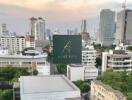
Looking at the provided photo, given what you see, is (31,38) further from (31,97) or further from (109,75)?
(31,97)

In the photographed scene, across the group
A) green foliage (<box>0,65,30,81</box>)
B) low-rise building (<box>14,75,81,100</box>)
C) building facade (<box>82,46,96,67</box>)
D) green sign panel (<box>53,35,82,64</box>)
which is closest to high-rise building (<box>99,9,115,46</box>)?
building facade (<box>82,46,96,67</box>)

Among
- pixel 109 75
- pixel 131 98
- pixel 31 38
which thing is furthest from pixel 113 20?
pixel 131 98

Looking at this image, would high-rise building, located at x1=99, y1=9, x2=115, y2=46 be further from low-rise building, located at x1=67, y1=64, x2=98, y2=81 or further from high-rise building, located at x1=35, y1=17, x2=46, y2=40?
low-rise building, located at x1=67, y1=64, x2=98, y2=81

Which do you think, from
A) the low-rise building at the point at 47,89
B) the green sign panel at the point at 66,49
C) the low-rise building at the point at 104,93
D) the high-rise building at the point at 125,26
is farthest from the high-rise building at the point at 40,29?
the low-rise building at the point at 104,93

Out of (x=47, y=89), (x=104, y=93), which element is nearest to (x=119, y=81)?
(x=104, y=93)

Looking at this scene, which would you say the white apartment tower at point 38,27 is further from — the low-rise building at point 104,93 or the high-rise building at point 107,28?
the low-rise building at point 104,93

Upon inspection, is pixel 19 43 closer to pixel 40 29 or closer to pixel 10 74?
pixel 40 29
